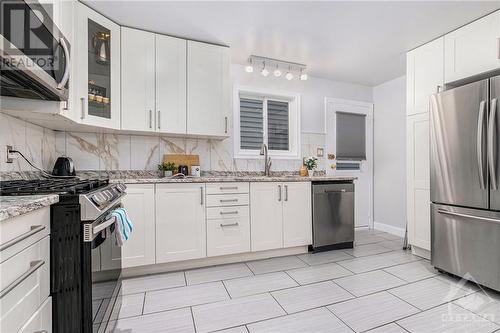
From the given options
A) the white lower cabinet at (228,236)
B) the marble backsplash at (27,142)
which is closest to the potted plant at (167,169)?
the white lower cabinet at (228,236)

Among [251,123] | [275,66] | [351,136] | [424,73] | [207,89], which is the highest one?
[275,66]

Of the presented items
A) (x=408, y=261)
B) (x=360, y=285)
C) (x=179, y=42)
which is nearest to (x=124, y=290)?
(x=360, y=285)

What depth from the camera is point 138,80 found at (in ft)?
8.07

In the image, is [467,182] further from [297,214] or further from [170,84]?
[170,84]

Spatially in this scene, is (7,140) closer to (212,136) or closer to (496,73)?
(212,136)

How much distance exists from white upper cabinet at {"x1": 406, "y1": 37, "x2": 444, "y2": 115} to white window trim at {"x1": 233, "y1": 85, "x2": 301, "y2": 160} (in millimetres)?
1436

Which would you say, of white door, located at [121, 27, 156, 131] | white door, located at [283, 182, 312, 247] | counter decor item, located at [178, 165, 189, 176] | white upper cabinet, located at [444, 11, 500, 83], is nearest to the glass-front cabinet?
white door, located at [121, 27, 156, 131]

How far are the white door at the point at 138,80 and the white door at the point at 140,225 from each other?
2.23ft

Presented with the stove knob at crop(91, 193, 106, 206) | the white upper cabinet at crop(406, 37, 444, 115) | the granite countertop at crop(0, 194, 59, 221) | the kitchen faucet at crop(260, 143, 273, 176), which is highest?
the white upper cabinet at crop(406, 37, 444, 115)

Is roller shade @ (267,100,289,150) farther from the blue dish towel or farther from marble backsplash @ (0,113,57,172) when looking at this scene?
marble backsplash @ (0,113,57,172)

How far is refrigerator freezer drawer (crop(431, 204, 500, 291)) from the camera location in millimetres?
1874

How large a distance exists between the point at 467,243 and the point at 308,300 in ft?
4.81

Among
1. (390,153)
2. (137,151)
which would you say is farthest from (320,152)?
(137,151)

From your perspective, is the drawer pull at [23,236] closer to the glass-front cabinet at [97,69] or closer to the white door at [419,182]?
the glass-front cabinet at [97,69]
